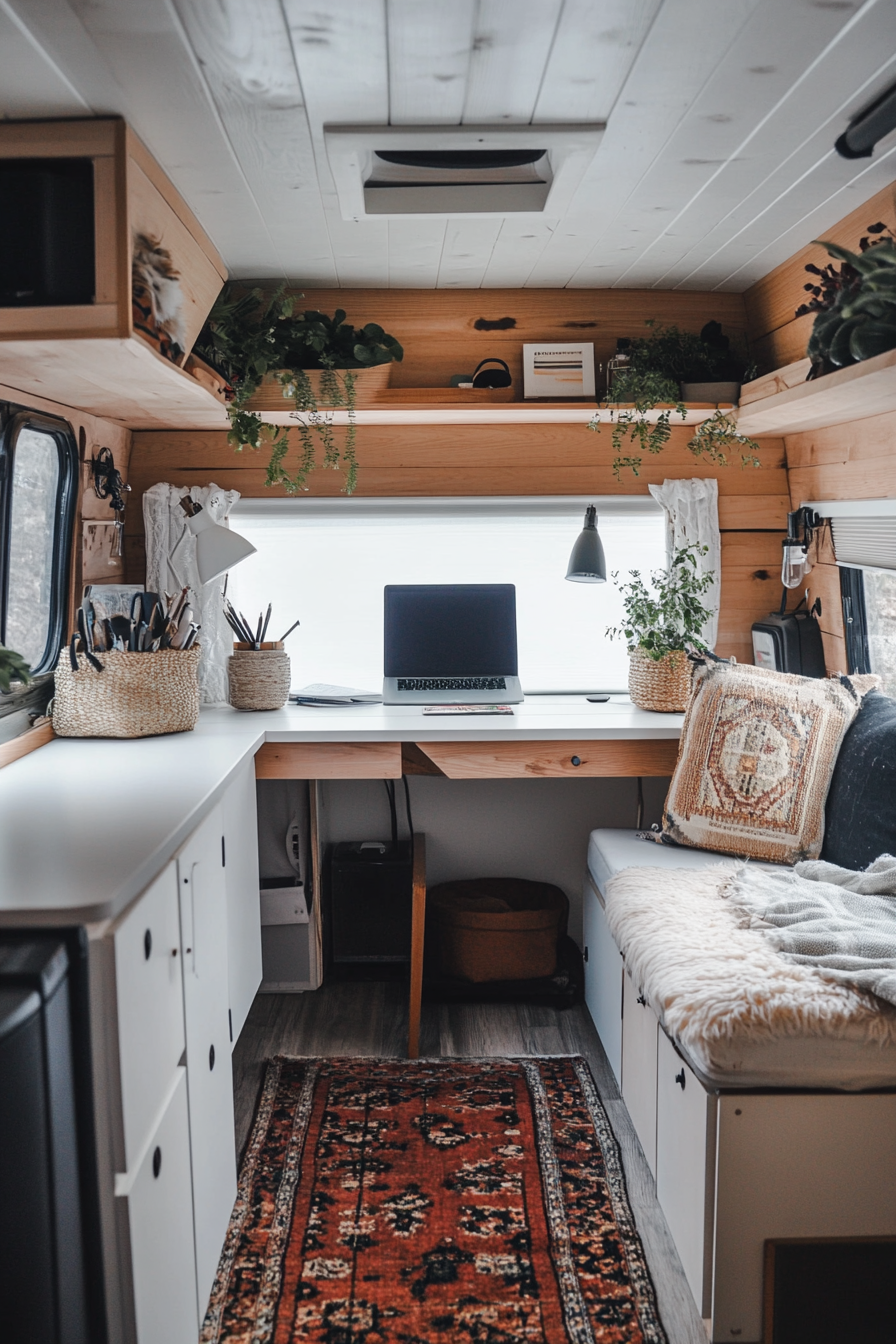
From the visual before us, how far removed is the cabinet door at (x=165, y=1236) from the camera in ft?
4.37

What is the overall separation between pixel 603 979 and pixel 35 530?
1.86 metres

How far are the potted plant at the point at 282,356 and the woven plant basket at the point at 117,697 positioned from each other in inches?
30.2

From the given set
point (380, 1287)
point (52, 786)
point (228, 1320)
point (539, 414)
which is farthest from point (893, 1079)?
point (539, 414)

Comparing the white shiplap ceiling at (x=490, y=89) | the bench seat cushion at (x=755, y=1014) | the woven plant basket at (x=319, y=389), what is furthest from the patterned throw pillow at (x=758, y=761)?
the woven plant basket at (x=319, y=389)

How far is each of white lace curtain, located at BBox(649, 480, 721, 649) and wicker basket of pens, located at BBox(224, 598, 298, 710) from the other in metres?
1.28

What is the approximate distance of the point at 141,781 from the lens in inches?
79.4

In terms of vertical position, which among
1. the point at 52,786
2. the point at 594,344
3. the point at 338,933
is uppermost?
the point at 594,344

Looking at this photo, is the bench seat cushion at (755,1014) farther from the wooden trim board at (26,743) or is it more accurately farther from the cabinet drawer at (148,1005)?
the wooden trim board at (26,743)

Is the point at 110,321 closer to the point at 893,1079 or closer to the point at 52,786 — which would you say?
the point at 52,786

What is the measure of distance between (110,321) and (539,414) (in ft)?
4.79

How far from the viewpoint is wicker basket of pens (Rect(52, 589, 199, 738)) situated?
2.49 m

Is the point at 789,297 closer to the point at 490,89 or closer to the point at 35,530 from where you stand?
the point at 490,89

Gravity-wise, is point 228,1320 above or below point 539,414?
below

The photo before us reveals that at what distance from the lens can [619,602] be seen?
3311 mm
